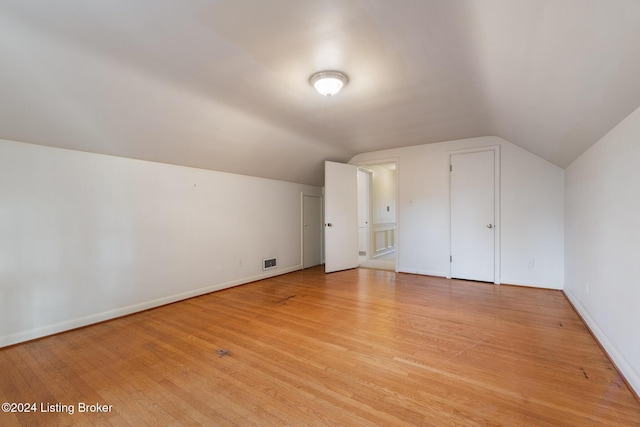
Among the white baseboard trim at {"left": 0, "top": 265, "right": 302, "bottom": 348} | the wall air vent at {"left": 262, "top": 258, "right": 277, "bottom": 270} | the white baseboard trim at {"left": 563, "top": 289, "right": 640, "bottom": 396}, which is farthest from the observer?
the wall air vent at {"left": 262, "top": 258, "right": 277, "bottom": 270}

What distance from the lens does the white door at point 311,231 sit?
5.93 metres

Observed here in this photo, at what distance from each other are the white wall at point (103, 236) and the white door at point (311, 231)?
1.66m

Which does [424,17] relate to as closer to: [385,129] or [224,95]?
[224,95]

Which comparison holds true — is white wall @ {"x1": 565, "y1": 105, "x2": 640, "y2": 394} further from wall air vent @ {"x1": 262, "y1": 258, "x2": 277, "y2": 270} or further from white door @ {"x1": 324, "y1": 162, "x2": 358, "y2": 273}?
wall air vent @ {"x1": 262, "y1": 258, "x2": 277, "y2": 270}

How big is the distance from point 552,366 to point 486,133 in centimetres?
327

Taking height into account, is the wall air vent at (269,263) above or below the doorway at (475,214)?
below

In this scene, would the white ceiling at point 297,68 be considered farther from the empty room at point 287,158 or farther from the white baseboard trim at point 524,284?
the white baseboard trim at point 524,284

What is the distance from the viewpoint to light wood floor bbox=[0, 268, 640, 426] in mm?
1532

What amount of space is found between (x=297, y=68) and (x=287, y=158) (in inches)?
98.1

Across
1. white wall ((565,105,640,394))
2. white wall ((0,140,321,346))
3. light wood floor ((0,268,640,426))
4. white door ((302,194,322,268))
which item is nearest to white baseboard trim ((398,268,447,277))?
light wood floor ((0,268,640,426))

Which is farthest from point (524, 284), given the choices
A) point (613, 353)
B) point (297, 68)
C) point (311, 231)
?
point (297, 68)

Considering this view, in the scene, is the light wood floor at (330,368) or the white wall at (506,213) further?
the white wall at (506,213)

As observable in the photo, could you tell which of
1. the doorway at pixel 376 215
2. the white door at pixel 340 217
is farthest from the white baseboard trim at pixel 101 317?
the doorway at pixel 376 215

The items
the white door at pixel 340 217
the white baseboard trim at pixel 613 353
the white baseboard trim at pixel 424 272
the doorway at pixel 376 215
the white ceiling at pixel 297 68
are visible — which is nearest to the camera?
the white ceiling at pixel 297 68
